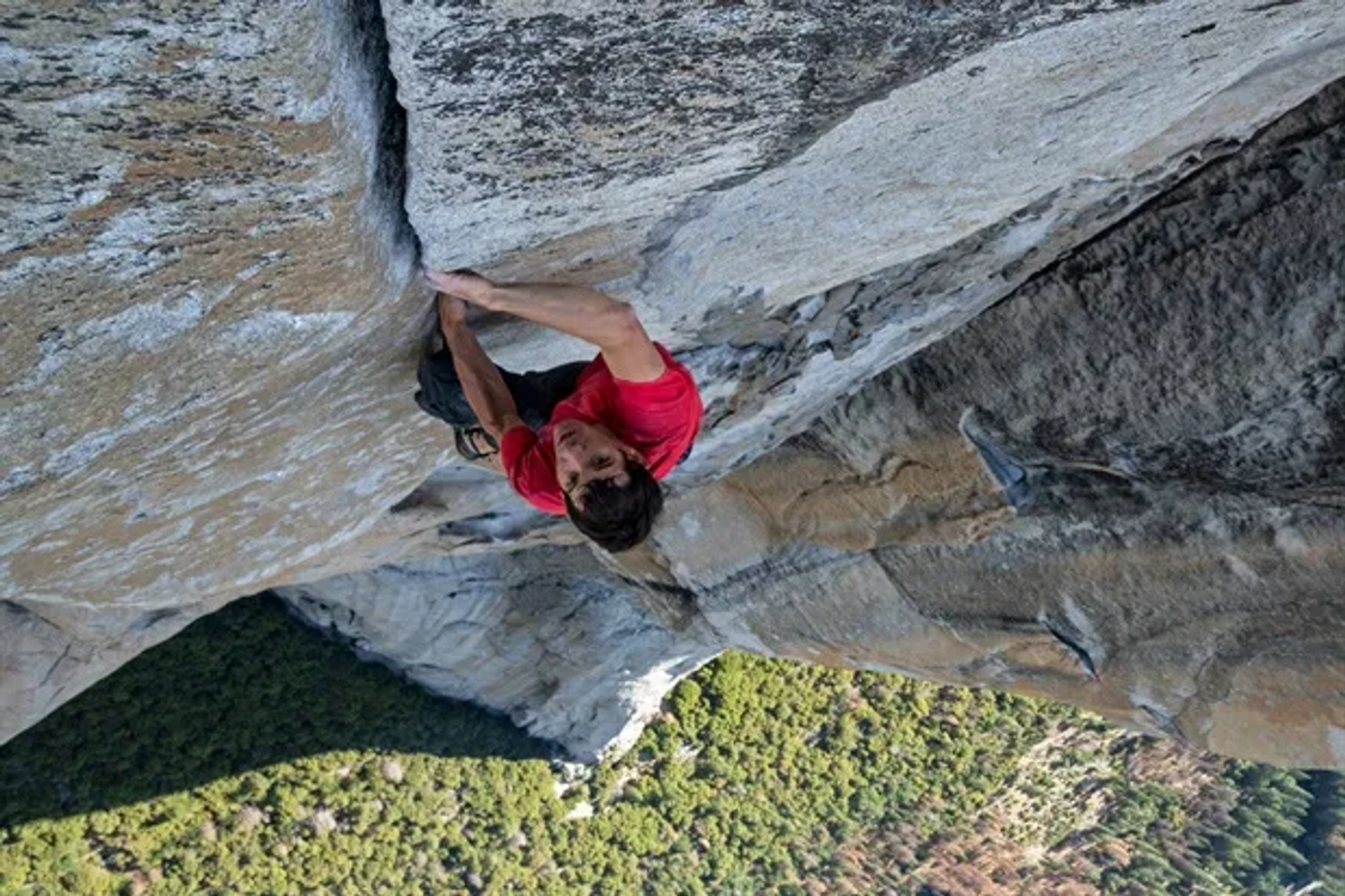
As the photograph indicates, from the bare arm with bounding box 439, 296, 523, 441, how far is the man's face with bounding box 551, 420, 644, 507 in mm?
257

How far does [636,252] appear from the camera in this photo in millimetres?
2635

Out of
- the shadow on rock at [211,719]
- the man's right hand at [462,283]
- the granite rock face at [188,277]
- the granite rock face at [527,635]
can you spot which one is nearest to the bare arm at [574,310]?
the man's right hand at [462,283]

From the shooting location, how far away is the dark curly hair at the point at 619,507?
2.55 metres

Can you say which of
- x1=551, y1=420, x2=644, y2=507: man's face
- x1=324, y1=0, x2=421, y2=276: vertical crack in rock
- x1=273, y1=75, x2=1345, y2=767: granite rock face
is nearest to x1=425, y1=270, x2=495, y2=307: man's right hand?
x1=324, y1=0, x2=421, y2=276: vertical crack in rock

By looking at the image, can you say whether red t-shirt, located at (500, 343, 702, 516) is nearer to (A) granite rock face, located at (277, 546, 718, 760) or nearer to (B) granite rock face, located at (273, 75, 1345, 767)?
(B) granite rock face, located at (273, 75, 1345, 767)

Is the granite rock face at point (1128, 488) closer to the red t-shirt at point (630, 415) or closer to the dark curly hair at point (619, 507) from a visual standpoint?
the red t-shirt at point (630, 415)

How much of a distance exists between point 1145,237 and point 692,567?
2.67 meters

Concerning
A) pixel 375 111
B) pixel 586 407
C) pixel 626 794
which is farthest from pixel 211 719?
pixel 375 111

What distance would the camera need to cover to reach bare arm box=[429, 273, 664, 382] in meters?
2.36

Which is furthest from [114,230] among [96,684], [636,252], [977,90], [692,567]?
[96,684]

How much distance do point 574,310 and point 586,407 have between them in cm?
29

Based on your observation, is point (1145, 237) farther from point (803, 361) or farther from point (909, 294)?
point (803, 361)

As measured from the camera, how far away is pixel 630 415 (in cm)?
264

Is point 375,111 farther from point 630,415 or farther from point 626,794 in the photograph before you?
point 626,794
